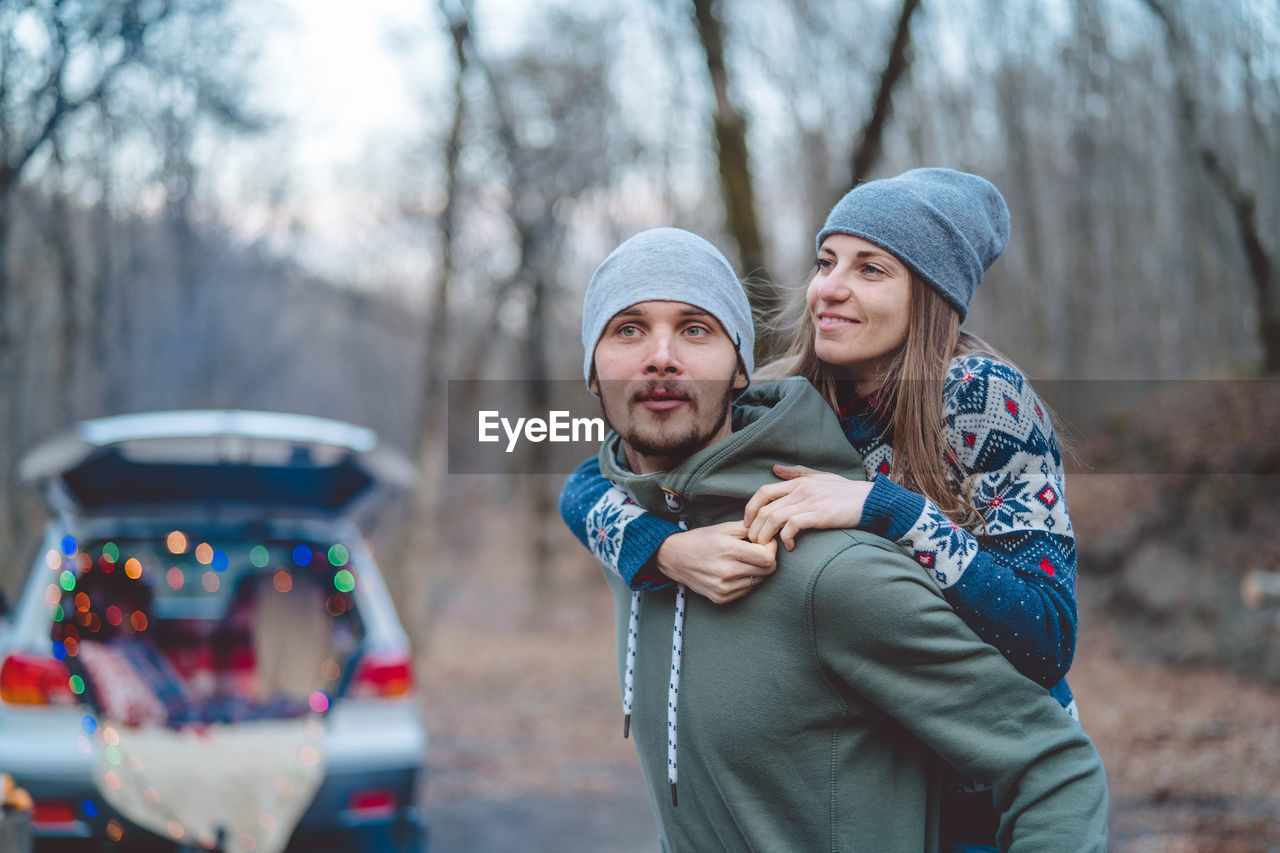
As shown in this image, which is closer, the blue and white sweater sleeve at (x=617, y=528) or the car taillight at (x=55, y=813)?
the blue and white sweater sleeve at (x=617, y=528)

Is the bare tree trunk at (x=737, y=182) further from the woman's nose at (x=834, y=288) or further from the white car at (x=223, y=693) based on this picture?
the woman's nose at (x=834, y=288)

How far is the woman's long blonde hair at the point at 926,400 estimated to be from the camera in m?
1.94

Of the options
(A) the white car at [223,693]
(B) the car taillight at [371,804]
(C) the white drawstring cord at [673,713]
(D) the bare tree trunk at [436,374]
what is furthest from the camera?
(D) the bare tree trunk at [436,374]

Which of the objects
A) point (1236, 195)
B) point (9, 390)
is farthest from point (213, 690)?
point (1236, 195)

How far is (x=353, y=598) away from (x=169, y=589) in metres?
4.02

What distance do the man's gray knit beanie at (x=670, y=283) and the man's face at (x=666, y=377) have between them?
2 centimetres

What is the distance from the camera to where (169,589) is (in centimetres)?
782

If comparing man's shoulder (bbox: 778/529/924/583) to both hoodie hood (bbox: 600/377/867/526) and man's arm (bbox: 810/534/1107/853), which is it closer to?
man's arm (bbox: 810/534/1107/853)

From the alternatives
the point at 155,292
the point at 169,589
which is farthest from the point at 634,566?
the point at 155,292

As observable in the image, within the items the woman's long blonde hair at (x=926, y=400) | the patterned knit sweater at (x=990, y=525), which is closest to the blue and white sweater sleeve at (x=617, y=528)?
the patterned knit sweater at (x=990, y=525)

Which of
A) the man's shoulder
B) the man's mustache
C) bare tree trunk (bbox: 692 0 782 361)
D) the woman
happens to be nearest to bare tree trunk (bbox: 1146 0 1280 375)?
bare tree trunk (bbox: 692 0 782 361)

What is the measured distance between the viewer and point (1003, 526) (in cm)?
183

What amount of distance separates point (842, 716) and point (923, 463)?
52 cm

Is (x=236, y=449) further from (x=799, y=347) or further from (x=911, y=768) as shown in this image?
(x=911, y=768)
